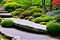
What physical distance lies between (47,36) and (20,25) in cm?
440

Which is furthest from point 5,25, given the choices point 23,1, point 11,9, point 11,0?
point 11,0

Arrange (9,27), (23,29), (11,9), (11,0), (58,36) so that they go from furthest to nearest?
(11,0)
(11,9)
(9,27)
(23,29)
(58,36)

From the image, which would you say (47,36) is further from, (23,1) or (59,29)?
(23,1)

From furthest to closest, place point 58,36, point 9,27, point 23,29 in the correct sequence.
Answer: point 9,27 → point 23,29 → point 58,36

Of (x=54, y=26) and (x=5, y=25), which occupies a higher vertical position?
(x=54, y=26)

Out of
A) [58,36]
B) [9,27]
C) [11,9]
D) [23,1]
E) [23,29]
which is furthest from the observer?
[23,1]

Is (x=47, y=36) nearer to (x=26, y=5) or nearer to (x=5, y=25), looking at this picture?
(x=5, y=25)

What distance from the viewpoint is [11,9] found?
32844mm

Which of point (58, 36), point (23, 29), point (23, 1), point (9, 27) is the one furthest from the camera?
point (23, 1)

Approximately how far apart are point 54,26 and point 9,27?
5.63m

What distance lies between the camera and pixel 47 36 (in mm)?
14359

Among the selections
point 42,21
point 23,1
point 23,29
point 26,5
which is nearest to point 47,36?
point 23,29

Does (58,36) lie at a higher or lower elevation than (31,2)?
higher

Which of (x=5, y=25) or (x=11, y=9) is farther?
(x=11, y=9)
